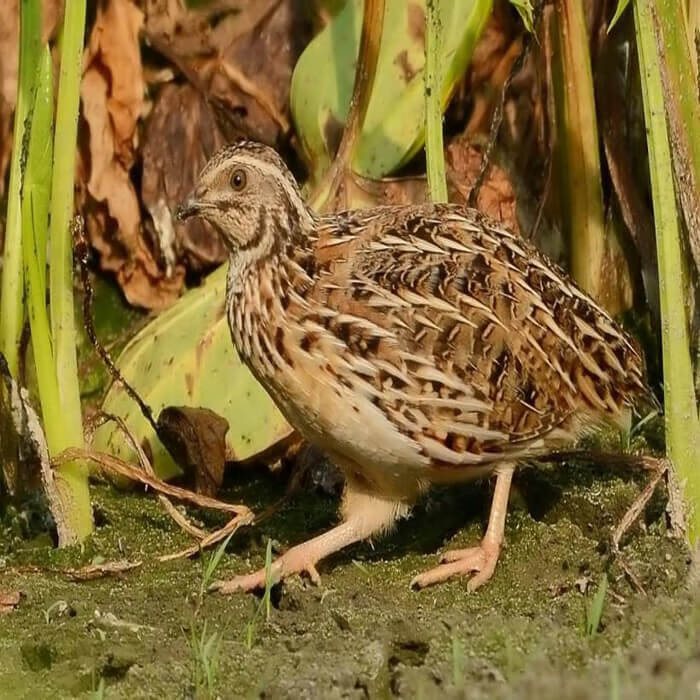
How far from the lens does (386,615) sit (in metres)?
4.38

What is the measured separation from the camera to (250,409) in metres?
5.57

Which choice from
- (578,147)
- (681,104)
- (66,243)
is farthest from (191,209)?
(578,147)

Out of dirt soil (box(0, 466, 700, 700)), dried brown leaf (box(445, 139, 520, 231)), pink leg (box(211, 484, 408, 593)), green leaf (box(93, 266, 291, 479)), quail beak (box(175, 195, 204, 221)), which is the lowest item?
dirt soil (box(0, 466, 700, 700))

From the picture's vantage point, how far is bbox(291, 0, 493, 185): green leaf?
5.36 meters

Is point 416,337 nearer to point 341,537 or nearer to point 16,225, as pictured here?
point 341,537

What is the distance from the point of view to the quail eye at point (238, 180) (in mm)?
4633

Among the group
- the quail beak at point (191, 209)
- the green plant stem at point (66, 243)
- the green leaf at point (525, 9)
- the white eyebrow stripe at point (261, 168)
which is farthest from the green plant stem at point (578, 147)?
the green plant stem at point (66, 243)

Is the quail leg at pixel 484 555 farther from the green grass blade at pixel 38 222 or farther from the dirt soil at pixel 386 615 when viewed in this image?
the green grass blade at pixel 38 222

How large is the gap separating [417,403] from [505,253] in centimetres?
55

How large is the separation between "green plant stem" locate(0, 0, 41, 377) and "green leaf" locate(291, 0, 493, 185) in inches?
52.1

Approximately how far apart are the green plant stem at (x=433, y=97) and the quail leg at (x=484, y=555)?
92cm

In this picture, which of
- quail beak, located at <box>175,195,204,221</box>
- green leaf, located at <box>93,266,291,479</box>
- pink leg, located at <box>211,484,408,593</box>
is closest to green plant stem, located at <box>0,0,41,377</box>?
quail beak, located at <box>175,195,204,221</box>

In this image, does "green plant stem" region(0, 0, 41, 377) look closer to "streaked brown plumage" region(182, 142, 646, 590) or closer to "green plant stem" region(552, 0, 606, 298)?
"streaked brown plumage" region(182, 142, 646, 590)

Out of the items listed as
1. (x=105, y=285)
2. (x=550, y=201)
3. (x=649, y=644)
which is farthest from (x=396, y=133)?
(x=649, y=644)
